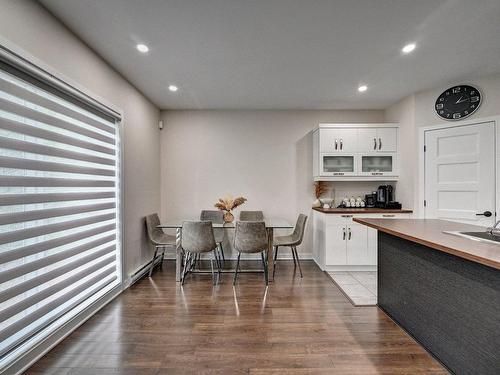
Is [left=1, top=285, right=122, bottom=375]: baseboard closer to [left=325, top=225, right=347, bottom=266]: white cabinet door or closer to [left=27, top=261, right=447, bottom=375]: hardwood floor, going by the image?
[left=27, top=261, right=447, bottom=375]: hardwood floor

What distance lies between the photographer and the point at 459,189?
3.50 meters

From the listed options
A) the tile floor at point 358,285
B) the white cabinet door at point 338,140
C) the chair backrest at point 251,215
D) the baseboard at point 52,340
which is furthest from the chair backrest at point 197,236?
the white cabinet door at point 338,140

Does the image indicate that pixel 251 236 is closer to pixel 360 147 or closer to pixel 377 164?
pixel 360 147

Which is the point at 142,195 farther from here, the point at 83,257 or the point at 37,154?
the point at 37,154

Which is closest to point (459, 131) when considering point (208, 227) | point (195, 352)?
point (208, 227)

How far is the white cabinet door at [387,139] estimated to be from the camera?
14.1ft

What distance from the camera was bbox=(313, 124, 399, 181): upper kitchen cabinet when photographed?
4309 mm

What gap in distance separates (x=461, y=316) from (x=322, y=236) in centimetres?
243

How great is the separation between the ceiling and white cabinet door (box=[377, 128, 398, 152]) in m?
0.69

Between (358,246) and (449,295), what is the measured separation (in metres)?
2.19

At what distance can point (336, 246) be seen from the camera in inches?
158

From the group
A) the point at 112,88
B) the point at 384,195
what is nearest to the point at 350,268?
the point at 384,195

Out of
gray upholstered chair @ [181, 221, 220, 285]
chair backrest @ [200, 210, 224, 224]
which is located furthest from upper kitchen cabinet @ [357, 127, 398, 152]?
gray upholstered chair @ [181, 221, 220, 285]

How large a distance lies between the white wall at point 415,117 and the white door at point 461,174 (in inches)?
5.7
